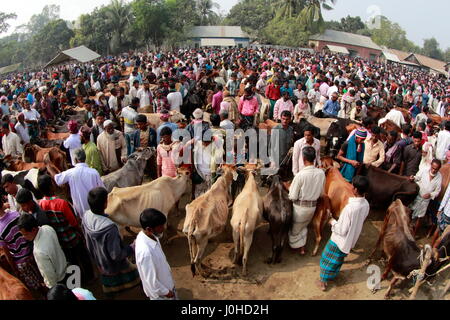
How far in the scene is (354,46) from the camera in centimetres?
5712

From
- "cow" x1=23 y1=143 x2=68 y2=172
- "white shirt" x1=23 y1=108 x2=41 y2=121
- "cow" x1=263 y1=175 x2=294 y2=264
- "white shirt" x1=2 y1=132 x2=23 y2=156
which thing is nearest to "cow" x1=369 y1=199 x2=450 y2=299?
"cow" x1=263 y1=175 x2=294 y2=264

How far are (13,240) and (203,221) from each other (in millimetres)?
2558

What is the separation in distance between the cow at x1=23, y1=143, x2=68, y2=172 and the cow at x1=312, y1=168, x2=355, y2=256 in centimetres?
562

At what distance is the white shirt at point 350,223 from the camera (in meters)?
4.60

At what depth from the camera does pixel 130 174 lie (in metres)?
6.66

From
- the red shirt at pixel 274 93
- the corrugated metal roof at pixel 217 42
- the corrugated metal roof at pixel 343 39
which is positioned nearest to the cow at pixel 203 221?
the red shirt at pixel 274 93

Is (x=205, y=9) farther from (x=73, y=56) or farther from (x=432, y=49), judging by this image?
(x=432, y=49)

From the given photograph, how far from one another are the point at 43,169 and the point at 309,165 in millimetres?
5356

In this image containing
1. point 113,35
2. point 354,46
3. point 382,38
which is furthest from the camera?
point 382,38

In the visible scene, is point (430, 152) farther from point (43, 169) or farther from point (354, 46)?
point (354, 46)

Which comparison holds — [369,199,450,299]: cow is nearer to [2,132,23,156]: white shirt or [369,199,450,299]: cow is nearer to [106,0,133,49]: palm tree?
[2,132,23,156]: white shirt

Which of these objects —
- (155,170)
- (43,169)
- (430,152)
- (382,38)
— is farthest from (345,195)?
(382,38)

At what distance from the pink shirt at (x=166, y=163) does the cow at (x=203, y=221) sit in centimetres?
111

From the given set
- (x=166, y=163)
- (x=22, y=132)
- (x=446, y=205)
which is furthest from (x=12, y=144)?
(x=446, y=205)
